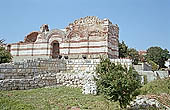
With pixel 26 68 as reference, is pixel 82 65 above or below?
above

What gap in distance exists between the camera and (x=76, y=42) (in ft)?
65.8

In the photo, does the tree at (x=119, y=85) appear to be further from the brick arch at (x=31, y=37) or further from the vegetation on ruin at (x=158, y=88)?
the brick arch at (x=31, y=37)

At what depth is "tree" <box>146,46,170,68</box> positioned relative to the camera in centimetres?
5156

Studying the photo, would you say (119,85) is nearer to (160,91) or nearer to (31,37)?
(160,91)

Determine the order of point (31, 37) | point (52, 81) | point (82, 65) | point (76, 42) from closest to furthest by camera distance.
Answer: point (52, 81) < point (82, 65) < point (76, 42) < point (31, 37)

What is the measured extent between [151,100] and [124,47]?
18.0m

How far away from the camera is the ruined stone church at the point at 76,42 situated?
19328 mm

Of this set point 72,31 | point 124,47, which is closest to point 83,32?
point 72,31

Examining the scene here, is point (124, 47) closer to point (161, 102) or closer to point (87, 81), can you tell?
point (87, 81)

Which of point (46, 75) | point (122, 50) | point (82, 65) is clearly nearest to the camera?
point (46, 75)

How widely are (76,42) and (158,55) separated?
127ft

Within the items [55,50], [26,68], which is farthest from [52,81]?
[55,50]

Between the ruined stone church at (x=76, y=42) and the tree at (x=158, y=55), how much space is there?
34084mm

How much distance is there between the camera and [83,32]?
2022 centimetres
